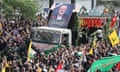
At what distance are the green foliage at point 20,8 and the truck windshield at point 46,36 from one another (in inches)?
223

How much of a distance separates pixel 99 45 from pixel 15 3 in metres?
8.81

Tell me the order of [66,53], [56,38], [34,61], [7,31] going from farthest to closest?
[7,31], [56,38], [66,53], [34,61]

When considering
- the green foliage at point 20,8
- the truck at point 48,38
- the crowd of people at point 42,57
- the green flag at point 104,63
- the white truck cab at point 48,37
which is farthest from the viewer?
the green foliage at point 20,8

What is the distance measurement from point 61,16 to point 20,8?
Result: 4.44m

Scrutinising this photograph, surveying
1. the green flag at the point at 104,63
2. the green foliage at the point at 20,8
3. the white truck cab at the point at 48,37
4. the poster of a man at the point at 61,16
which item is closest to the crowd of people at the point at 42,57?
the white truck cab at the point at 48,37

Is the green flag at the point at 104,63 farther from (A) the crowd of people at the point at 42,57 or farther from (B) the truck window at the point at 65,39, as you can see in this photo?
(B) the truck window at the point at 65,39

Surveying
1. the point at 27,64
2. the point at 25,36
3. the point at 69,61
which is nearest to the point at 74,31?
the point at 25,36

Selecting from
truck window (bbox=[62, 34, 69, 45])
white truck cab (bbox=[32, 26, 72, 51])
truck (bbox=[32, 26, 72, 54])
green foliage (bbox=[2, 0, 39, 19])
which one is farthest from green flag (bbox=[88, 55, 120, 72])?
green foliage (bbox=[2, 0, 39, 19])

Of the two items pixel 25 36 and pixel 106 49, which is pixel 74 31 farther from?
pixel 106 49

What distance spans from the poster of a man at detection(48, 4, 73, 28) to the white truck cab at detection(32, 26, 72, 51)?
5.23 feet

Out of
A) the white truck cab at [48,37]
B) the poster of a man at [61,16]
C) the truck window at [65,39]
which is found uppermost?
the poster of a man at [61,16]

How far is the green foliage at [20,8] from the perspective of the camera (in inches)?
1207

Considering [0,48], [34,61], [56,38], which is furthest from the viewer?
[56,38]

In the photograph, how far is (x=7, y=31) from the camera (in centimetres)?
2698
